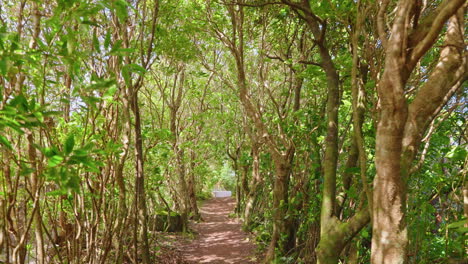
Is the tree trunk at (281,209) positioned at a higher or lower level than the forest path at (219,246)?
higher

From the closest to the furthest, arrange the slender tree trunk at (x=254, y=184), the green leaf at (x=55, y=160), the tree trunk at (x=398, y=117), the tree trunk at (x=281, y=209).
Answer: the green leaf at (x=55, y=160), the tree trunk at (x=398, y=117), the tree trunk at (x=281, y=209), the slender tree trunk at (x=254, y=184)

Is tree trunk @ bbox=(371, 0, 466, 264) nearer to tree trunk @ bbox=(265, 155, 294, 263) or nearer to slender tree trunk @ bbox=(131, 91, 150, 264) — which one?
slender tree trunk @ bbox=(131, 91, 150, 264)

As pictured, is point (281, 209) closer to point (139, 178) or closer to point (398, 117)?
point (139, 178)

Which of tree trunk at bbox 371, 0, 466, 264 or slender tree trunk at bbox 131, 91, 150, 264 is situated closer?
tree trunk at bbox 371, 0, 466, 264

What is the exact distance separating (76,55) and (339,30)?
5.23 meters

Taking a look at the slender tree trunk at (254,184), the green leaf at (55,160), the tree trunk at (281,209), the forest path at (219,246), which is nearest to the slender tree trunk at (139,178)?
the tree trunk at (281,209)

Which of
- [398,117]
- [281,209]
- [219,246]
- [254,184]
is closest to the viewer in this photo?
[398,117]

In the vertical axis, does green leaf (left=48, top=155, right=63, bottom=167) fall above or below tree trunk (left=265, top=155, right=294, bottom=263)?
above

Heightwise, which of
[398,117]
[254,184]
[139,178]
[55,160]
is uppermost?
[398,117]

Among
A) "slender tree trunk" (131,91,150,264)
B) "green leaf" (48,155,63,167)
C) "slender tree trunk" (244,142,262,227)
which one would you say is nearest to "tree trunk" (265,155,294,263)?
"slender tree trunk" (131,91,150,264)

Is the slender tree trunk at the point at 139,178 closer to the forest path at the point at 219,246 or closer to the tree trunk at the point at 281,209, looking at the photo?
the tree trunk at the point at 281,209

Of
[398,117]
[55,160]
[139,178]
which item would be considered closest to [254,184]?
[139,178]

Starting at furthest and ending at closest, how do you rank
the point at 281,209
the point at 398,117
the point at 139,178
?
the point at 281,209 < the point at 139,178 < the point at 398,117

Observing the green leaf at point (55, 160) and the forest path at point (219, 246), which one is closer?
the green leaf at point (55, 160)
